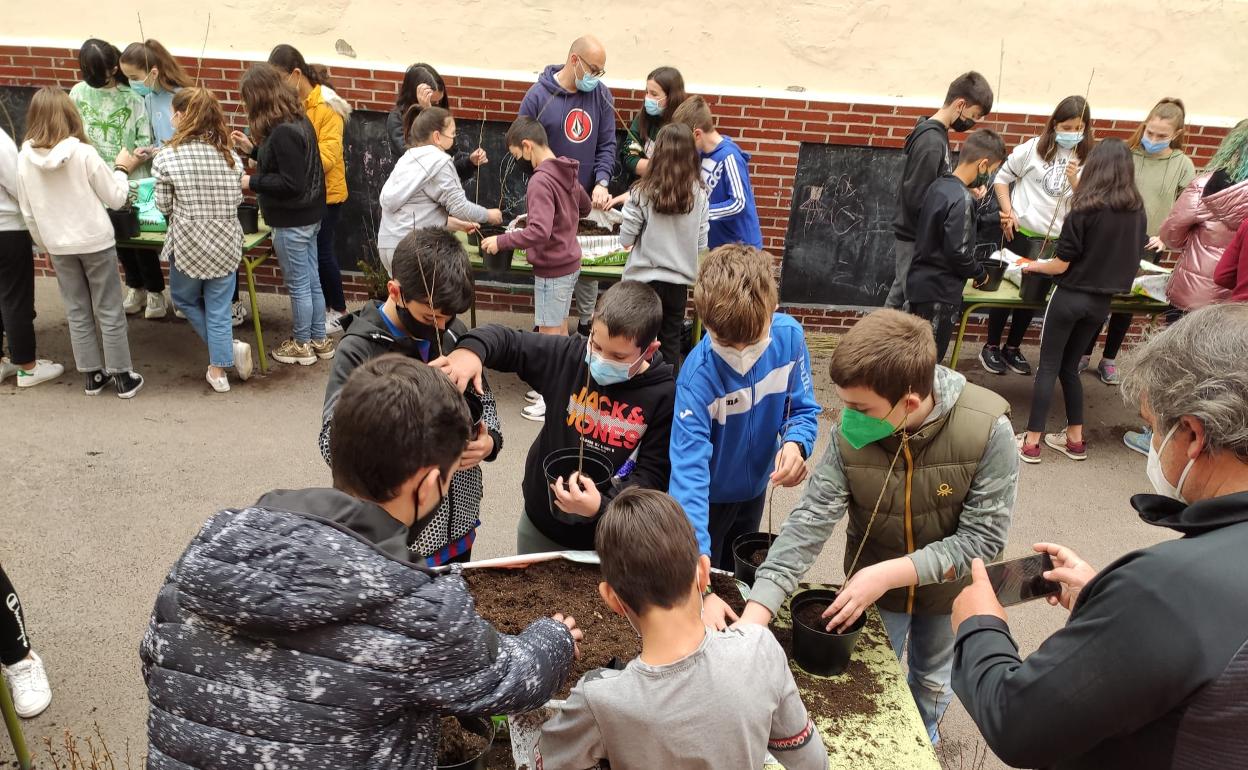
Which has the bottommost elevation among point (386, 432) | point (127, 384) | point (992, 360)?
point (127, 384)

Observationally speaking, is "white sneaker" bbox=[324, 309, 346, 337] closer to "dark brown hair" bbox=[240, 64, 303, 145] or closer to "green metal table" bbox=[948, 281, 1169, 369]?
"dark brown hair" bbox=[240, 64, 303, 145]

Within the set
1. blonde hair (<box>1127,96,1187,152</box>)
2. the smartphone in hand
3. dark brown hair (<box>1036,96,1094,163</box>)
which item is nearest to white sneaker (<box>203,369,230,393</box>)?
the smartphone in hand

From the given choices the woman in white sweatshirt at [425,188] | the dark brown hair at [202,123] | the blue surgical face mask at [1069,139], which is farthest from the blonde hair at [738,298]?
the blue surgical face mask at [1069,139]

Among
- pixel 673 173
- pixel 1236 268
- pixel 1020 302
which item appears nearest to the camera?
pixel 1236 268

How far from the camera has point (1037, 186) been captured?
6.28m

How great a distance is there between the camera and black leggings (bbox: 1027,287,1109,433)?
5270mm

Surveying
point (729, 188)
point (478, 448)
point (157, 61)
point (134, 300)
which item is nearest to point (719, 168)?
point (729, 188)

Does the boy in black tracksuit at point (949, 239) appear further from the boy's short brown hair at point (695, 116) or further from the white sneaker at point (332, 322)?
the white sneaker at point (332, 322)

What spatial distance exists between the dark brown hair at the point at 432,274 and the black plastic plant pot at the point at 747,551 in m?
1.14

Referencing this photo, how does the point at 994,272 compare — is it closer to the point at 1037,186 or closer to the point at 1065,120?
the point at 1037,186

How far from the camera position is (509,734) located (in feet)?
6.43

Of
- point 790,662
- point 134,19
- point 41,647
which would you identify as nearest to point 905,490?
point 790,662

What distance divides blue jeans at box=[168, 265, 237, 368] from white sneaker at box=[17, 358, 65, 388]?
3.31ft

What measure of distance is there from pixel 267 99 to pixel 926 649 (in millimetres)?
4980
